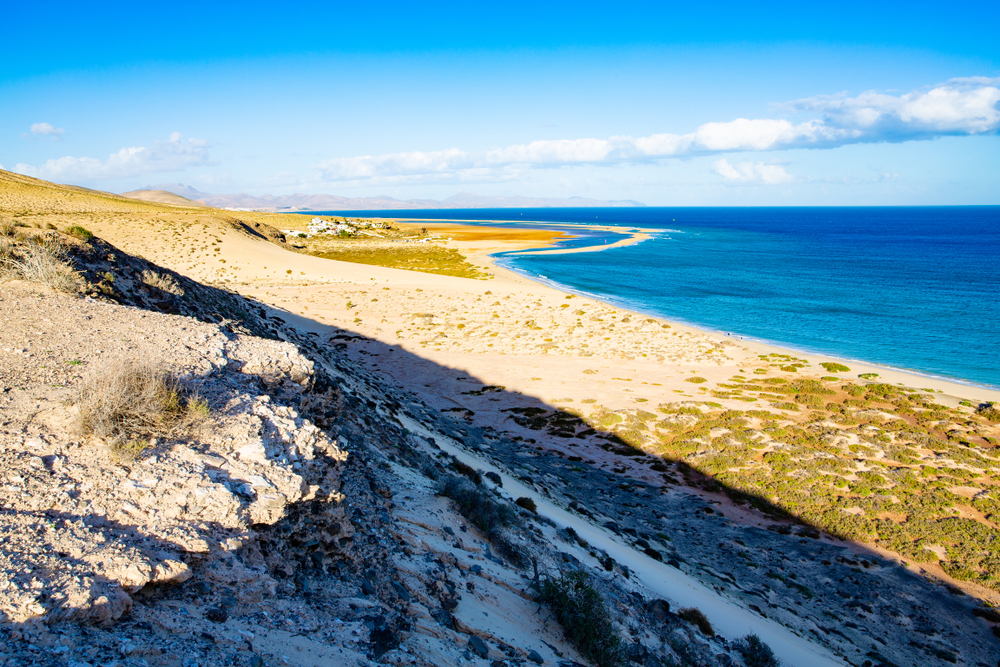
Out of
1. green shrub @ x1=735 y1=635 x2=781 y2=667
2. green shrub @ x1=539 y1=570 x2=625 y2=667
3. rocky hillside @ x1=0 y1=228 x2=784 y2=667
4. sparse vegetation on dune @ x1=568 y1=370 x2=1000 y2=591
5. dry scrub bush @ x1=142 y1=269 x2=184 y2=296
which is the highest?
dry scrub bush @ x1=142 y1=269 x2=184 y2=296

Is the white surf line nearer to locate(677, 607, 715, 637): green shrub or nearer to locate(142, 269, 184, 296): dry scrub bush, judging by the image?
locate(677, 607, 715, 637): green shrub

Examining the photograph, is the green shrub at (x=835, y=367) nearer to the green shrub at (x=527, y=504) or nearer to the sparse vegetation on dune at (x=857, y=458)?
the sparse vegetation on dune at (x=857, y=458)

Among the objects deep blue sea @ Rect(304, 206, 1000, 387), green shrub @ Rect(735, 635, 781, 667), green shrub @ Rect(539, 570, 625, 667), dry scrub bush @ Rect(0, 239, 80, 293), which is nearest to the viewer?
green shrub @ Rect(539, 570, 625, 667)

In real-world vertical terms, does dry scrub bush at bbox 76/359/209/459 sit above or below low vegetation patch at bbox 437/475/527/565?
above

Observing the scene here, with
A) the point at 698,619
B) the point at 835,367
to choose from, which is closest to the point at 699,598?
the point at 698,619

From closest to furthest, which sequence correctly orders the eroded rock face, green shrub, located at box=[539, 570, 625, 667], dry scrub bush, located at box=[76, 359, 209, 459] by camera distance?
the eroded rock face, dry scrub bush, located at box=[76, 359, 209, 459], green shrub, located at box=[539, 570, 625, 667]

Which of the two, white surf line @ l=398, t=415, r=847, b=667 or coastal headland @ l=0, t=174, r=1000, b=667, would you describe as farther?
white surf line @ l=398, t=415, r=847, b=667

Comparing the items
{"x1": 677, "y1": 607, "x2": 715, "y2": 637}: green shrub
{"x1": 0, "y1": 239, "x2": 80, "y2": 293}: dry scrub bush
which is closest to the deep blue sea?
{"x1": 677, "y1": 607, "x2": 715, "y2": 637}: green shrub

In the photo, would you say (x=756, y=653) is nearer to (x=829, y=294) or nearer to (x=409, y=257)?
(x=829, y=294)
